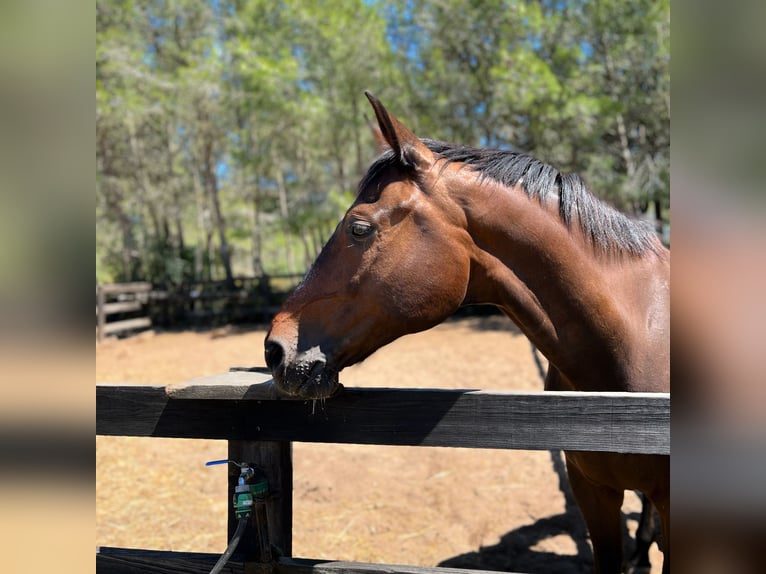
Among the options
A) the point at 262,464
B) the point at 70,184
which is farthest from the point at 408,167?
the point at 70,184

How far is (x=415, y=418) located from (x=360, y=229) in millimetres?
611

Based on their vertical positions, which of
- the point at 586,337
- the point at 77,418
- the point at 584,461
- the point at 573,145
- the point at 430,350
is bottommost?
the point at 430,350

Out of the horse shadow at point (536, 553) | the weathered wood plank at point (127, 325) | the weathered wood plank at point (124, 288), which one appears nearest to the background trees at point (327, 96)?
the weathered wood plank at point (124, 288)

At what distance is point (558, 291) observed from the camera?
185cm

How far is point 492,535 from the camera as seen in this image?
3803mm

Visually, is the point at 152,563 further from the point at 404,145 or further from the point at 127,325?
the point at 127,325

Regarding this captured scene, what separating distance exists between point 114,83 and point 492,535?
15515mm

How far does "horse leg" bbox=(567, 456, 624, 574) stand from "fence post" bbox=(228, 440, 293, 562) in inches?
51.5

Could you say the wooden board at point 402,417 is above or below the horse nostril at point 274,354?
below

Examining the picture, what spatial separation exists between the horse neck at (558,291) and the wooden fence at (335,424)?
0.35m

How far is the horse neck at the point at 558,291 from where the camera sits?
1.83m

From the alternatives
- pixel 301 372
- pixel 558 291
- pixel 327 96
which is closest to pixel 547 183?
pixel 558 291

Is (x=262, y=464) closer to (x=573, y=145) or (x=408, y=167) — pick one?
(x=408, y=167)

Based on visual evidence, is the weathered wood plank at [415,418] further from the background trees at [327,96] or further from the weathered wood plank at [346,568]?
the background trees at [327,96]
